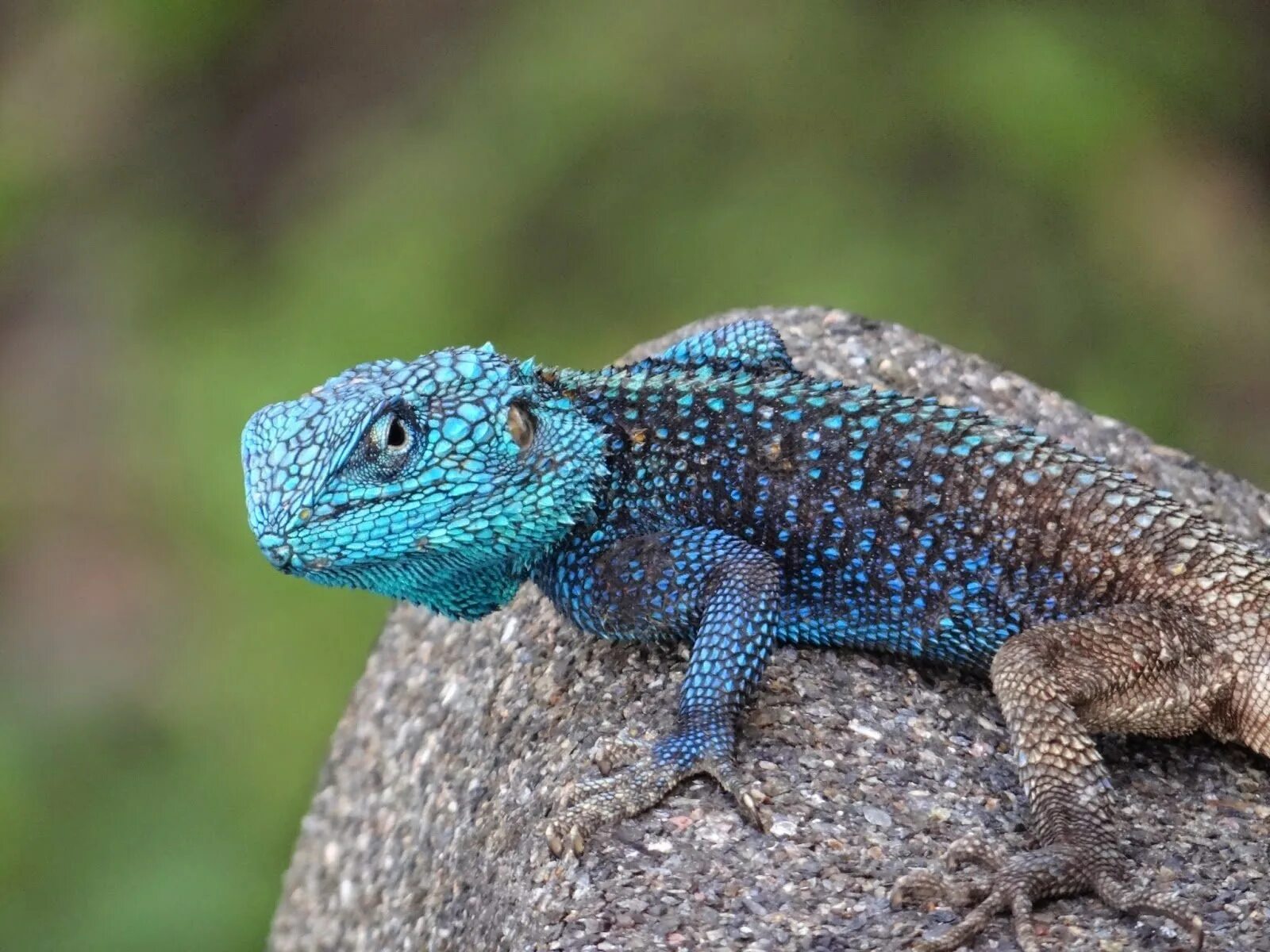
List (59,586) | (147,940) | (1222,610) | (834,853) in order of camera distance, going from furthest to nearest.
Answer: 1. (59,586)
2. (147,940)
3. (1222,610)
4. (834,853)

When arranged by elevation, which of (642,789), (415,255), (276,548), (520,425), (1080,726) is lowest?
(642,789)

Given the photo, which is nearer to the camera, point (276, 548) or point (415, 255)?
point (276, 548)

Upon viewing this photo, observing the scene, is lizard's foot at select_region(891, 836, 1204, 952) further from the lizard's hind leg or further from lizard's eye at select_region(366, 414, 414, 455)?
lizard's eye at select_region(366, 414, 414, 455)

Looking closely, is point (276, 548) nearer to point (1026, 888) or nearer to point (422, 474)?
point (422, 474)

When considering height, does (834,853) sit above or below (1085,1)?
below

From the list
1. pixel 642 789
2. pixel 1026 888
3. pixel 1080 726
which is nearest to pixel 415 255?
pixel 642 789

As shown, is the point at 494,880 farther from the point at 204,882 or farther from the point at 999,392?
the point at 204,882

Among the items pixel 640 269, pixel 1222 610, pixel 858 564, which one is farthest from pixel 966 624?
pixel 640 269
